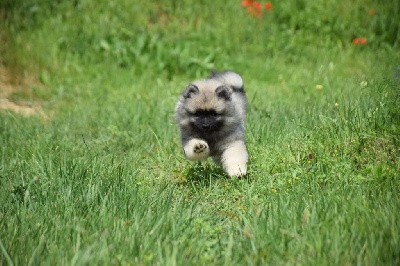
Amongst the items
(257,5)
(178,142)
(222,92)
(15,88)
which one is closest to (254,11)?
(257,5)

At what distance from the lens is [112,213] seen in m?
4.33

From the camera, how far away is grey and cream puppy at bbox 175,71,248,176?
585 centimetres

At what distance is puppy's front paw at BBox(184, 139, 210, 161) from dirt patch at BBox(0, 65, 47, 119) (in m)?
4.28

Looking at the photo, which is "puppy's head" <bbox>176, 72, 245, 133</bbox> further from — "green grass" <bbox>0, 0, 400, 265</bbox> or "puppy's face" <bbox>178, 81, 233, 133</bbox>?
"green grass" <bbox>0, 0, 400, 265</bbox>

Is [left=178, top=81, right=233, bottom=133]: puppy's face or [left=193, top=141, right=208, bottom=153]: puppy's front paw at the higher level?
[left=178, top=81, right=233, bottom=133]: puppy's face

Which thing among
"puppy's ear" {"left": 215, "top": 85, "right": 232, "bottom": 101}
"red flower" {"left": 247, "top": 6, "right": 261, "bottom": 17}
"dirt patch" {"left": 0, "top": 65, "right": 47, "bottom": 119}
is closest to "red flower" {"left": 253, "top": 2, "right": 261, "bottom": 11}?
"red flower" {"left": 247, "top": 6, "right": 261, "bottom": 17}

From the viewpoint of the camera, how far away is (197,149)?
227 inches

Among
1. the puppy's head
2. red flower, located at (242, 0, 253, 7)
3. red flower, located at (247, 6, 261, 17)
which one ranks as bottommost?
the puppy's head

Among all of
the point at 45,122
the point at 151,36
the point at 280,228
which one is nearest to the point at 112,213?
the point at 280,228

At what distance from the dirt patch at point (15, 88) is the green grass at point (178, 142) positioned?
0.55 ft

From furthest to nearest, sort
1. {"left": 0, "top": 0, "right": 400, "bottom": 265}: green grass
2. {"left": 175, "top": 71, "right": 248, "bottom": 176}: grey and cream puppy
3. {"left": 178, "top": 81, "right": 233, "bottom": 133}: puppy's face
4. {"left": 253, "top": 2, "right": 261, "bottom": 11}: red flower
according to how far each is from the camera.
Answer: {"left": 253, "top": 2, "right": 261, "bottom": 11}: red flower
{"left": 178, "top": 81, "right": 233, "bottom": 133}: puppy's face
{"left": 175, "top": 71, "right": 248, "bottom": 176}: grey and cream puppy
{"left": 0, "top": 0, "right": 400, "bottom": 265}: green grass

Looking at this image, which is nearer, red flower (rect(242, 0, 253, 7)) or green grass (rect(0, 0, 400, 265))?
green grass (rect(0, 0, 400, 265))

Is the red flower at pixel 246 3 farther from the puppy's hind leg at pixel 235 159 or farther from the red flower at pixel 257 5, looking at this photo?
the puppy's hind leg at pixel 235 159

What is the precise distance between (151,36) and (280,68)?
112 inches
